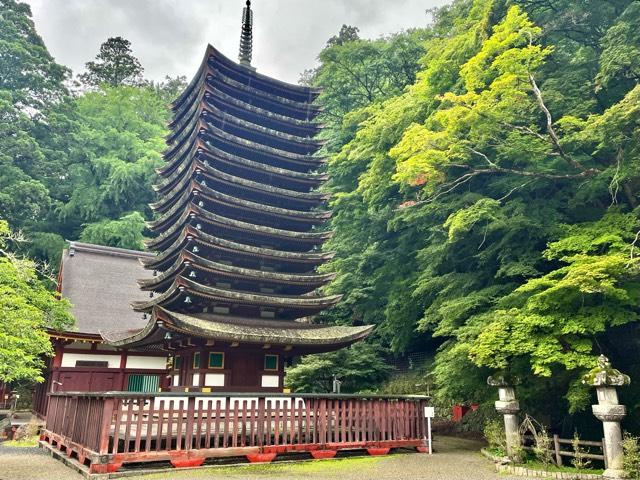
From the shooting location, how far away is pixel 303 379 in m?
20.8

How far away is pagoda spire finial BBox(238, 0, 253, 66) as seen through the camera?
2095 centimetres

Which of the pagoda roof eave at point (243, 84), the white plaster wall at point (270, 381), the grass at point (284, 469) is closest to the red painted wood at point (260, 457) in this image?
the grass at point (284, 469)

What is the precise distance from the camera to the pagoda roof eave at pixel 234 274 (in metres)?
14.9

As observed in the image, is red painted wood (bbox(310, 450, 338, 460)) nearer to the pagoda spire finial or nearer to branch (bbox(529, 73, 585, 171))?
branch (bbox(529, 73, 585, 171))

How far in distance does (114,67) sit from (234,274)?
41.2 meters

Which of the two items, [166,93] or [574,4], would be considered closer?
[574,4]

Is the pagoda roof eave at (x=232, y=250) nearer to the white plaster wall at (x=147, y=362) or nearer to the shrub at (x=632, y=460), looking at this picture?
the white plaster wall at (x=147, y=362)

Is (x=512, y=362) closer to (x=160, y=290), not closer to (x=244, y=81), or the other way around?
(x=160, y=290)

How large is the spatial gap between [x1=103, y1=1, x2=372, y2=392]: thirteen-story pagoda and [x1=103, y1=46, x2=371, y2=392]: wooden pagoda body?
0.04 m

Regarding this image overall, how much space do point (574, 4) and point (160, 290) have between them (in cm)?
1790

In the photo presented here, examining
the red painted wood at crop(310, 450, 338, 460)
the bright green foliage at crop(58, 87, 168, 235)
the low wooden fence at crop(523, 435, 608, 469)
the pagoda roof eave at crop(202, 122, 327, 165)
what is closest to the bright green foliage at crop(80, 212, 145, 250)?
the bright green foliage at crop(58, 87, 168, 235)

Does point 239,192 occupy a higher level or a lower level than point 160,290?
higher

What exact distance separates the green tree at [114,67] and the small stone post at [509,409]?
46357 mm

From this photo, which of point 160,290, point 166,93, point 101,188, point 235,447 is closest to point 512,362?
point 235,447
